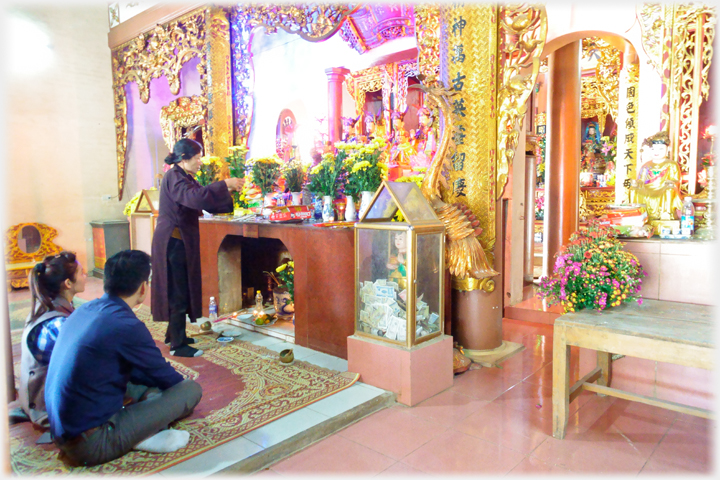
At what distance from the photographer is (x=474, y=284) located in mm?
3891

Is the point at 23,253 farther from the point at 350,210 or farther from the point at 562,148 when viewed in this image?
the point at 562,148

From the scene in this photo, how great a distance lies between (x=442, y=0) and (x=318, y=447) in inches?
149

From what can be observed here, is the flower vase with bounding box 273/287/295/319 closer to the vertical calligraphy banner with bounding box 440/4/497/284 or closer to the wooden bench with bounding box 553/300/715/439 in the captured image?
the vertical calligraphy banner with bounding box 440/4/497/284

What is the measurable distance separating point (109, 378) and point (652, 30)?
589cm

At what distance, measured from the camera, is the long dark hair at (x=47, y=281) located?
2.53m

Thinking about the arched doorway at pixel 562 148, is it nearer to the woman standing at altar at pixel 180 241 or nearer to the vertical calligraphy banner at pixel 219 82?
the woman standing at altar at pixel 180 241

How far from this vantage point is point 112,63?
28.0 feet

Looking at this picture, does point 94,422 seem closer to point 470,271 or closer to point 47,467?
point 47,467

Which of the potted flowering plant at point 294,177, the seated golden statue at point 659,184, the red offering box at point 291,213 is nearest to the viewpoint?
the seated golden statue at point 659,184

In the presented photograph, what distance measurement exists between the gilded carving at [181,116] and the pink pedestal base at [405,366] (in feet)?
15.8

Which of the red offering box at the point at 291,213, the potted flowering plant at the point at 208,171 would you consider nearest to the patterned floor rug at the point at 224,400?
the red offering box at the point at 291,213

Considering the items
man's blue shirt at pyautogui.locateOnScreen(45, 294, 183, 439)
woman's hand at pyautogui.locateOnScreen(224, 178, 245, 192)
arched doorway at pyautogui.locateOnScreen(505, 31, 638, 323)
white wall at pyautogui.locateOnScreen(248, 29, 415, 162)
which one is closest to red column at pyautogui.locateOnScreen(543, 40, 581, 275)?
arched doorway at pyautogui.locateOnScreen(505, 31, 638, 323)

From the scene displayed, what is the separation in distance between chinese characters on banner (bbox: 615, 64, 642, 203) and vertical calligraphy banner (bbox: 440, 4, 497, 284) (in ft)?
8.24

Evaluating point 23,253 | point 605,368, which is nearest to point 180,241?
point 605,368
